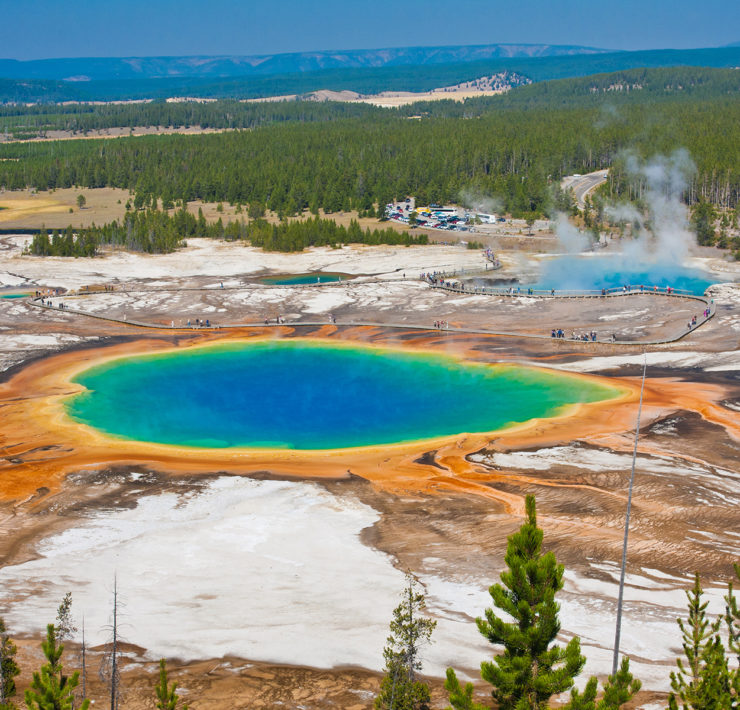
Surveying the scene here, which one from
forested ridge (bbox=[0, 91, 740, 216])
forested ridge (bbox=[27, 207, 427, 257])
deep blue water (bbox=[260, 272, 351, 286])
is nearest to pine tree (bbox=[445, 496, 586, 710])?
deep blue water (bbox=[260, 272, 351, 286])

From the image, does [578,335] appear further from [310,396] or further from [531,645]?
[531,645]

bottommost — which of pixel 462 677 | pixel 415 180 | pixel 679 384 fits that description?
pixel 462 677

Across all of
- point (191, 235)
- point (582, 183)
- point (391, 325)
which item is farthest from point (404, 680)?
point (582, 183)

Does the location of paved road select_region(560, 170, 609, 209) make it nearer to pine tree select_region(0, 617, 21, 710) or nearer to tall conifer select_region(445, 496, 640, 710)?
tall conifer select_region(445, 496, 640, 710)

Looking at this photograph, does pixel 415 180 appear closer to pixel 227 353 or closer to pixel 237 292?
pixel 237 292

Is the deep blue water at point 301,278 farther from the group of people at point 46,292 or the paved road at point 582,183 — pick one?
the paved road at point 582,183

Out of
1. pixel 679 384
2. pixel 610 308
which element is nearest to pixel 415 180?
pixel 610 308

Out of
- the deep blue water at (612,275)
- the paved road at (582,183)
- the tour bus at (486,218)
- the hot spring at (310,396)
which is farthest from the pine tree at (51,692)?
the paved road at (582,183)
